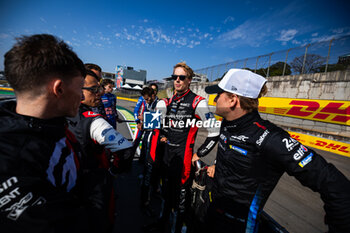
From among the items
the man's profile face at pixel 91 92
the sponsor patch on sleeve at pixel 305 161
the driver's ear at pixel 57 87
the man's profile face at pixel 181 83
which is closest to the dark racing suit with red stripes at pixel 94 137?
the man's profile face at pixel 91 92

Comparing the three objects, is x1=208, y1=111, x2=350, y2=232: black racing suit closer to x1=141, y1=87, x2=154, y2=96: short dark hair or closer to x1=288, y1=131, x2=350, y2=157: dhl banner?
x1=141, y1=87, x2=154, y2=96: short dark hair

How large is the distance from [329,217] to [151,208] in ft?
7.86

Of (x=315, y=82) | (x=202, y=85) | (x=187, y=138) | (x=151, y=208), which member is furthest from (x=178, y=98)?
(x=202, y=85)

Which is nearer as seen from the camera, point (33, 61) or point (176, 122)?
point (33, 61)

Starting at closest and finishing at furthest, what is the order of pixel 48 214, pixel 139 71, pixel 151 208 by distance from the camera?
pixel 48 214 → pixel 151 208 → pixel 139 71

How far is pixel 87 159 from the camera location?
1271 mm

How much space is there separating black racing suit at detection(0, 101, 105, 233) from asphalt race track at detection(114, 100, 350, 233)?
190 cm

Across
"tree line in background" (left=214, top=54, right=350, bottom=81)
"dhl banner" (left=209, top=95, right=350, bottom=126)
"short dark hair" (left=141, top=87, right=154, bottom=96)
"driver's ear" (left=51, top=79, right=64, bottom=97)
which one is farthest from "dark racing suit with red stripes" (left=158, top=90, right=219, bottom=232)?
"tree line in background" (left=214, top=54, right=350, bottom=81)

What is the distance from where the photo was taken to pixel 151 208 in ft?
8.65

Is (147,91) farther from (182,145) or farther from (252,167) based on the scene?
(252,167)

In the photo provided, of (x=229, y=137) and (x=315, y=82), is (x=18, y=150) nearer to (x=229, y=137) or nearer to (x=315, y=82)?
(x=229, y=137)

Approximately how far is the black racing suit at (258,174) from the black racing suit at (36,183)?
3.55ft

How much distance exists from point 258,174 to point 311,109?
992 centimetres

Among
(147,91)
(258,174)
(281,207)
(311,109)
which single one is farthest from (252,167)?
(311,109)
